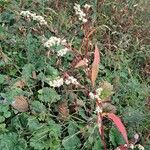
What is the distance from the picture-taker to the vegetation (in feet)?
9.72

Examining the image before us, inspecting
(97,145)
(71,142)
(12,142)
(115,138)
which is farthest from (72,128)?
(12,142)

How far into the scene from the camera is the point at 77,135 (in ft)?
10.2

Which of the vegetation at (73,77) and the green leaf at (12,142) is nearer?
the green leaf at (12,142)

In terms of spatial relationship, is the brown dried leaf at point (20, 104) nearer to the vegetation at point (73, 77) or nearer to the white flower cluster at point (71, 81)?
the vegetation at point (73, 77)

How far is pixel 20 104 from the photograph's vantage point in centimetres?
304

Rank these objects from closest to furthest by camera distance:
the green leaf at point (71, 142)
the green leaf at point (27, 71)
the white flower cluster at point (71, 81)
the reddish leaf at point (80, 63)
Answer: the white flower cluster at point (71, 81)
the green leaf at point (71, 142)
the reddish leaf at point (80, 63)
the green leaf at point (27, 71)

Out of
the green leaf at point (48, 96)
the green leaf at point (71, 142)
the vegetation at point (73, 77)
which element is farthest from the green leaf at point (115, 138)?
the green leaf at point (48, 96)

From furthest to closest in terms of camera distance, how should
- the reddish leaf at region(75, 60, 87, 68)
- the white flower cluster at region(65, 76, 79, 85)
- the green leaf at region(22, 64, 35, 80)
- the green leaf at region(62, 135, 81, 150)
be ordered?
the green leaf at region(22, 64, 35, 80) → the reddish leaf at region(75, 60, 87, 68) → the green leaf at region(62, 135, 81, 150) → the white flower cluster at region(65, 76, 79, 85)

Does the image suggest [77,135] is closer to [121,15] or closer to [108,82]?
[108,82]

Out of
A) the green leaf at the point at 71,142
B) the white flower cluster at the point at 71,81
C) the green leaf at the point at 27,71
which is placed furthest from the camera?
the green leaf at the point at 27,71

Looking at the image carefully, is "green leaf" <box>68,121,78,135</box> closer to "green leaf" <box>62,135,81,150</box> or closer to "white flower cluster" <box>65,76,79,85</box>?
"green leaf" <box>62,135,81,150</box>

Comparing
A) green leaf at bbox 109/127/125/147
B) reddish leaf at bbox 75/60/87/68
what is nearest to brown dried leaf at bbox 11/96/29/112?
reddish leaf at bbox 75/60/87/68

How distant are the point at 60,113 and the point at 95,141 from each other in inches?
12.8

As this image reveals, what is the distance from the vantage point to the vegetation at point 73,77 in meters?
2.96
